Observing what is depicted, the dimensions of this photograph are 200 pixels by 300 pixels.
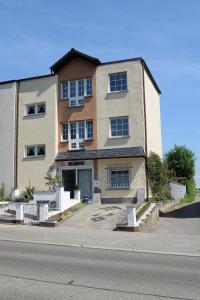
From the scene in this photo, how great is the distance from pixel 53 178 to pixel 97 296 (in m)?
21.4

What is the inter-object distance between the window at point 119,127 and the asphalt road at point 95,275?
16.0 m

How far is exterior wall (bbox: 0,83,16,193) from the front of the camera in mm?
30891

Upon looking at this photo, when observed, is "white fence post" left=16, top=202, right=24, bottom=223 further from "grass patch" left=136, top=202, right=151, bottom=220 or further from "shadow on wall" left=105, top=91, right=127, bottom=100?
"shadow on wall" left=105, top=91, right=127, bottom=100

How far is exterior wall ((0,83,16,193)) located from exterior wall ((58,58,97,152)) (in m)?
3.67

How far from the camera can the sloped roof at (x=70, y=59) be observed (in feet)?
96.7

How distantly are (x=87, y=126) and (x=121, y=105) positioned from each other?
280 centimetres

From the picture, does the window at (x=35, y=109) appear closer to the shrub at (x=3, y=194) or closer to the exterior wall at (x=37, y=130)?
the exterior wall at (x=37, y=130)

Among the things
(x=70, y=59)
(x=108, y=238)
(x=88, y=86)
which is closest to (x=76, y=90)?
(x=88, y=86)

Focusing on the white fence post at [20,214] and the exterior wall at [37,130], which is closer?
the white fence post at [20,214]

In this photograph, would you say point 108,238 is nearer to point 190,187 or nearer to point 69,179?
point 69,179

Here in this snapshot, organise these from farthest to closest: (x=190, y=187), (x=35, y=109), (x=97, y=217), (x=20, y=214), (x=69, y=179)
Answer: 1. (x=190, y=187)
2. (x=35, y=109)
3. (x=69, y=179)
4. (x=97, y=217)
5. (x=20, y=214)

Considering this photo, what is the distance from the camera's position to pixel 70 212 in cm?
2378

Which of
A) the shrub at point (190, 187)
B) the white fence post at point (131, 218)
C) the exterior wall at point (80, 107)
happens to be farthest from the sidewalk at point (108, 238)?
the shrub at point (190, 187)

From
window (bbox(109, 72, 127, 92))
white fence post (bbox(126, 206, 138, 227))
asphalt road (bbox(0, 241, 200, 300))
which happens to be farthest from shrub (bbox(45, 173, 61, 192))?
asphalt road (bbox(0, 241, 200, 300))
